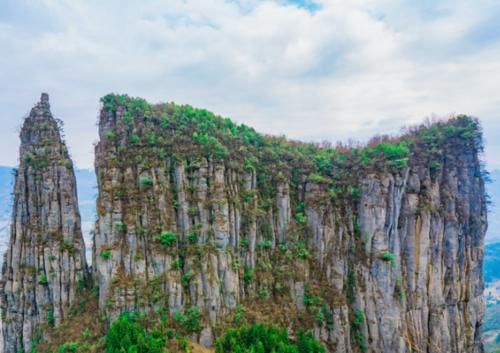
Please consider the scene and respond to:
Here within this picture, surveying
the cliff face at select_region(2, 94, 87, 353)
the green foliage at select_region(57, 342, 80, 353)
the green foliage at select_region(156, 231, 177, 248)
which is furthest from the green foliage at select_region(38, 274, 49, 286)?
the green foliage at select_region(156, 231, 177, 248)

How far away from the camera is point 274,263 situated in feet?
103

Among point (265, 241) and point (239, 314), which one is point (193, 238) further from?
point (239, 314)

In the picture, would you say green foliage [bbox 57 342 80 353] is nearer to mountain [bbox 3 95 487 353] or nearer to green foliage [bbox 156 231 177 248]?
mountain [bbox 3 95 487 353]

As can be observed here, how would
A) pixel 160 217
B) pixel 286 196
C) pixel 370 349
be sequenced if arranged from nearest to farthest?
pixel 160 217, pixel 370 349, pixel 286 196

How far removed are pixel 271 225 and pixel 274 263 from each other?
11.0 feet

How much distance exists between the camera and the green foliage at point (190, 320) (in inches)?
1035

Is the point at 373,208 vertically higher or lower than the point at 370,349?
higher

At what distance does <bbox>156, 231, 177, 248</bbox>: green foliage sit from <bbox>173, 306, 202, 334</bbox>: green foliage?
16.8ft

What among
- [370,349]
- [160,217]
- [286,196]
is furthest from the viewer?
[286,196]

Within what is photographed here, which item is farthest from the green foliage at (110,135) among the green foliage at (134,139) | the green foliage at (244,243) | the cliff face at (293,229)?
the green foliage at (244,243)

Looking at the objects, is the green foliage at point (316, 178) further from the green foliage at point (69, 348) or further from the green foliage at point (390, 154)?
the green foliage at point (69, 348)

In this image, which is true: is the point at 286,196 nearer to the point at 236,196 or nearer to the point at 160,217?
the point at 236,196

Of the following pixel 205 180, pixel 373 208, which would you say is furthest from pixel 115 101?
pixel 373 208

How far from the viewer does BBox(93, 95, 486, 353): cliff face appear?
2741 cm
